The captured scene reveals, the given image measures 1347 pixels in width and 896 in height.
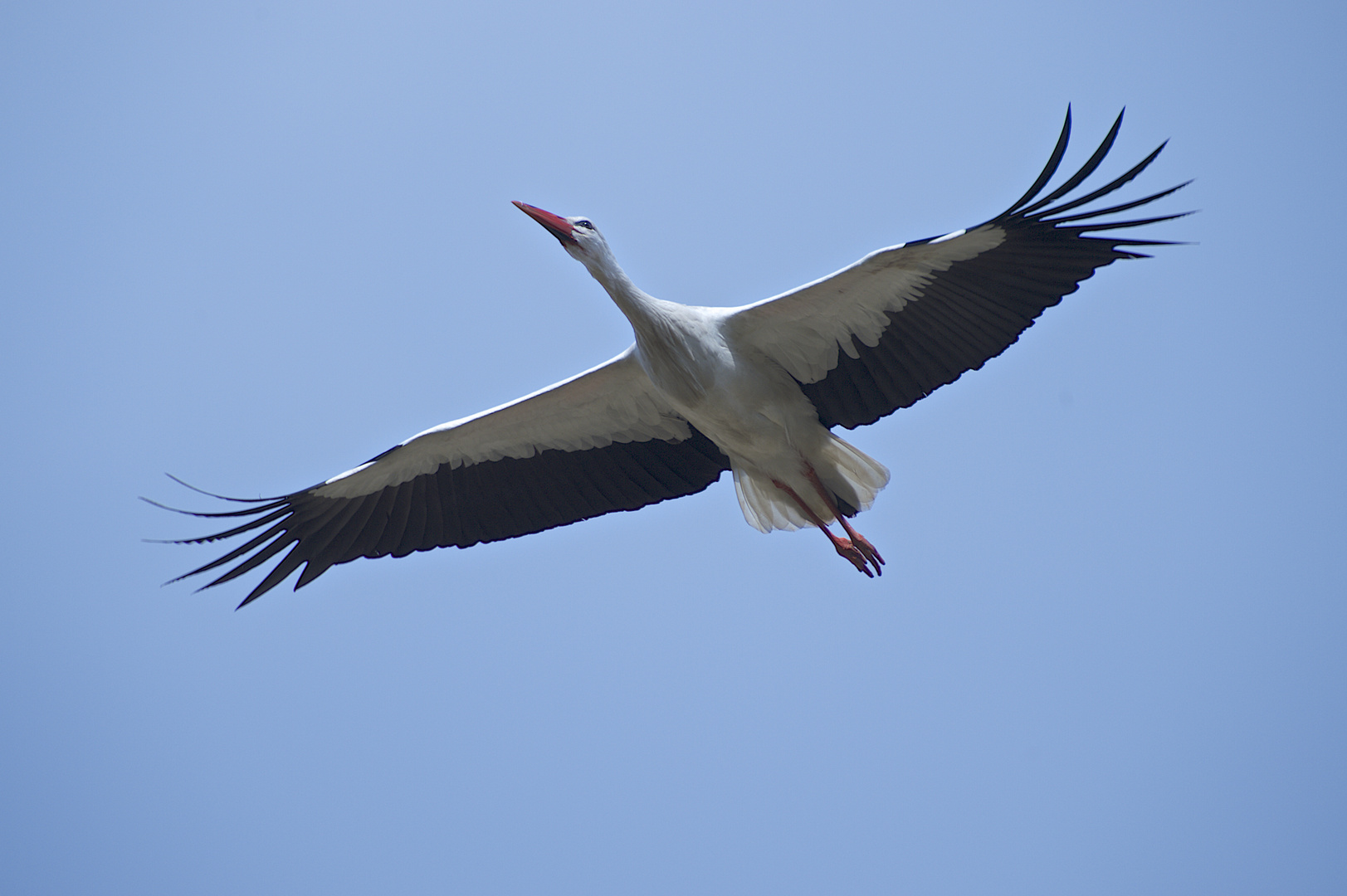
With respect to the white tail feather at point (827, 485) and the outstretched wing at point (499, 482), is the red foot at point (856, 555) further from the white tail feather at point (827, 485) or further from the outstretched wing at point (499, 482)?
the outstretched wing at point (499, 482)

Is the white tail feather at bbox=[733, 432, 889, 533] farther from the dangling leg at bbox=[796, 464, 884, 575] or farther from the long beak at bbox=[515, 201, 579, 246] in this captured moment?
the long beak at bbox=[515, 201, 579, 246]

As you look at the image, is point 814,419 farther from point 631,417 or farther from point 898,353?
point 631,417

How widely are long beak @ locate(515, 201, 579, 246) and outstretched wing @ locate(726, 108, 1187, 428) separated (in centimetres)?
89

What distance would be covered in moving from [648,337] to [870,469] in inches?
55.0

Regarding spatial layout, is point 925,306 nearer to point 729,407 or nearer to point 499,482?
point 729,407

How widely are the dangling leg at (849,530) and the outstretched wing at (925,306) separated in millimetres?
293

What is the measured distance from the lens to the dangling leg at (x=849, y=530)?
5.95 meters

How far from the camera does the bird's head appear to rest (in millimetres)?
5617

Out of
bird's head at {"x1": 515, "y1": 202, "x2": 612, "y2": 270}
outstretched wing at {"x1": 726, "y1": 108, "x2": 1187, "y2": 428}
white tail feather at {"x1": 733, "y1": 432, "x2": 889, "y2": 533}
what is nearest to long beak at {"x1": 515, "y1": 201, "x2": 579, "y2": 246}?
bird's head at {"x1": 515, "y1": 202, "x2": 612, "y2": 270}

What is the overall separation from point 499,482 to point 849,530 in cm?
199

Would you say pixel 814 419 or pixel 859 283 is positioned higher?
pixel 859 283

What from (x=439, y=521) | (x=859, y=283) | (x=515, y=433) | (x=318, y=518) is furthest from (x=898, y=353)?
(x=318, y=518)

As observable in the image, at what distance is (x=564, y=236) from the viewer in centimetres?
561

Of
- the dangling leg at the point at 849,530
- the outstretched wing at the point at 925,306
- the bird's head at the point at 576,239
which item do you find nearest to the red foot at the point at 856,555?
the dangling leg at the point at 849,530
